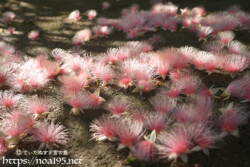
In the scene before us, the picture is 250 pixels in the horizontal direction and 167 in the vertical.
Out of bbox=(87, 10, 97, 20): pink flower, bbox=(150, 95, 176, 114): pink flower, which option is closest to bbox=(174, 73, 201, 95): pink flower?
bbox=(150, 95, 176, 114): pink flower

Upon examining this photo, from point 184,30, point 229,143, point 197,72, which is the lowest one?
point 229,143

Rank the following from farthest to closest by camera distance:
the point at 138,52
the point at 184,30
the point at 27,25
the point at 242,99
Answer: the point at 27,25
the point at 184,30
the point at 138,52
the point at 242,99

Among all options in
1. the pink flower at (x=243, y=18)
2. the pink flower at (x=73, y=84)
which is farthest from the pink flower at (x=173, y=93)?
the pink flower at (x=243, y=18)

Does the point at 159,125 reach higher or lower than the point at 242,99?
lower

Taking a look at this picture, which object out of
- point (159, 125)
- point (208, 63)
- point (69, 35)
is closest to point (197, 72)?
point (208, 63)

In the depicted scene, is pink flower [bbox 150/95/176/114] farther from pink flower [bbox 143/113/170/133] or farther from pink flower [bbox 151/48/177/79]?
pink flower [bbox 151/48/177/79]

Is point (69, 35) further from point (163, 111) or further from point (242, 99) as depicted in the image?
point (242, 99)

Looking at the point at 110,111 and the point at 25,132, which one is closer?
the point at 25,132
